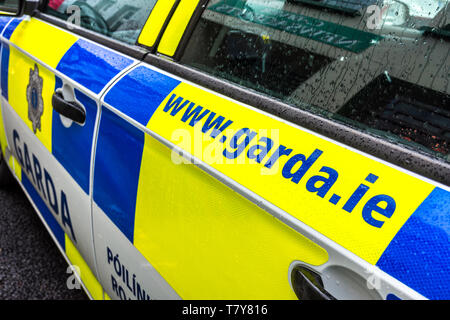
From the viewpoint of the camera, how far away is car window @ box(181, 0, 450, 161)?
0.78m

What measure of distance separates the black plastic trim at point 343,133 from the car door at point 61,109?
43 centimetres

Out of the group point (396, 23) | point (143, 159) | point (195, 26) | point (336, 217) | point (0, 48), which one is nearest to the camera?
point (336, 217)

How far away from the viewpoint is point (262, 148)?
0.87 meters

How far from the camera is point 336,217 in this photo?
0.72 m

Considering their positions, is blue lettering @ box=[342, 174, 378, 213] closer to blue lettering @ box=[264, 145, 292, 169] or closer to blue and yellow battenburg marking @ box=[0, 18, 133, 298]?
blue lettering @ box=[264, 145, 292, 169]

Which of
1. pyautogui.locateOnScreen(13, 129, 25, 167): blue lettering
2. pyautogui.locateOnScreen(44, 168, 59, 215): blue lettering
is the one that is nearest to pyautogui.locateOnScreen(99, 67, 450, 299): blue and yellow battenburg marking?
pyautogui.locateOnScreen(44, 168, 59, 215): blue lettering

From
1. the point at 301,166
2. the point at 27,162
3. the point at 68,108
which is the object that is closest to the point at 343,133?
the point at 301,166

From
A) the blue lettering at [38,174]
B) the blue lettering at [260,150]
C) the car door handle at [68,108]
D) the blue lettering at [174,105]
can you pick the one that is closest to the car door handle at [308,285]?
the blue lettering at [260,150]

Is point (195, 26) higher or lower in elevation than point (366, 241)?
higher

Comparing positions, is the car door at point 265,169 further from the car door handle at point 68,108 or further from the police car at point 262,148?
the car door handle at point 68,108

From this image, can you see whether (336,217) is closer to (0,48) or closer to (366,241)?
(366,241)
